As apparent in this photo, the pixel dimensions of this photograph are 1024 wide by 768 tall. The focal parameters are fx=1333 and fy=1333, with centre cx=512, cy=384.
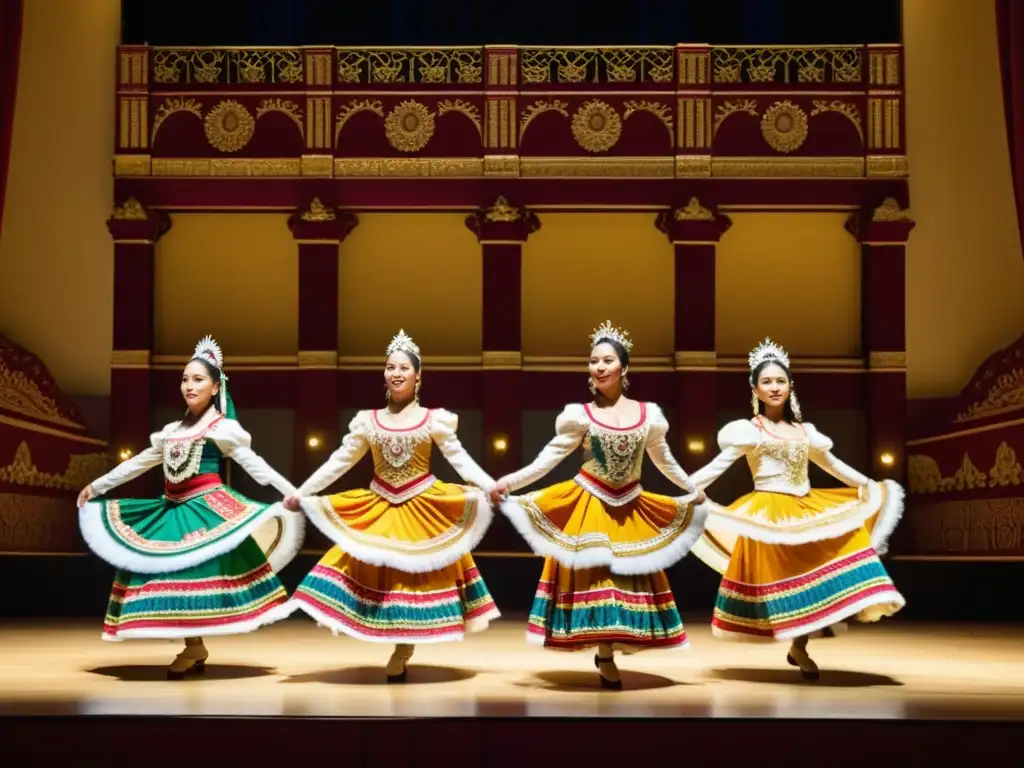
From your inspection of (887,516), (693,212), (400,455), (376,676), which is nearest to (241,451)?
(400,455)

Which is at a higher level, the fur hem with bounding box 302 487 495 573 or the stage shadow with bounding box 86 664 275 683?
the fur hem with bounding box 302 487 495 573

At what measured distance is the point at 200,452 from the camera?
18.2 feet

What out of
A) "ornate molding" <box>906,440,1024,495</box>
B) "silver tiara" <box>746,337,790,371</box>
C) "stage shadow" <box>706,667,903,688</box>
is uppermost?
"silver tiara" <box>746,337,790,371</box>

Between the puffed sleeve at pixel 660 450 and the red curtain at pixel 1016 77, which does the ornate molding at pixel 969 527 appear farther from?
the puffed sleeve at pixel 660 450

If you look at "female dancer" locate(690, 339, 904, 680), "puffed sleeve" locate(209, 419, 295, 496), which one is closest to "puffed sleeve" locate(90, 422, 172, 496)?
"puffed sleeve" locate(209, 419, 295, 496)

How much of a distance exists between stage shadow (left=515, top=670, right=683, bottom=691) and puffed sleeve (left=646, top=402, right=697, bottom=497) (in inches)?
30.3

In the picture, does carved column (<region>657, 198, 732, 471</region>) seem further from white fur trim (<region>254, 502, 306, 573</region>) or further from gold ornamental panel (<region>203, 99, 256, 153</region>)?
white fur trim (<region>254, 502, 306, 573</region>)

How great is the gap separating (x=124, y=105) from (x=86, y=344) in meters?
2.07

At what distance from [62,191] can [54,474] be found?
267 cm

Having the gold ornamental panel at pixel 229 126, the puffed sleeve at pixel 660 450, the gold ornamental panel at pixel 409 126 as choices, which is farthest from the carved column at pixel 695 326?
the puffed sleeve at pixel 660 450

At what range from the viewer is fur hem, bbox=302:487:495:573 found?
517 centimetres

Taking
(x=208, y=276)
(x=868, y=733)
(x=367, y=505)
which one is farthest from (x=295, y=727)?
(x=208, y=276)

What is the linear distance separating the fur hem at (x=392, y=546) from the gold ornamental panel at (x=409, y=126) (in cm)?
646

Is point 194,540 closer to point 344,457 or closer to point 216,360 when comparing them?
point 344,457
